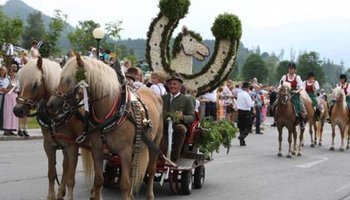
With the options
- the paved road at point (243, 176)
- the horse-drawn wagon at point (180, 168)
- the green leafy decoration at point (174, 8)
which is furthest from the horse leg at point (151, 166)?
the green leafy decoration at point (174, 8)

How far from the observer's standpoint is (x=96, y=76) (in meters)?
7.16

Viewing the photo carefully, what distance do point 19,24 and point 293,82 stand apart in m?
26.6

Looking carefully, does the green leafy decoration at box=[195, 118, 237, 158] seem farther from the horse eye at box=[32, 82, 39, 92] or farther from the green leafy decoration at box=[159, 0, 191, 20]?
the horse eye at box=[32, 82, 39, 92]

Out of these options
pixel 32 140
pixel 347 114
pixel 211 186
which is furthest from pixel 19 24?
pixel 211 186

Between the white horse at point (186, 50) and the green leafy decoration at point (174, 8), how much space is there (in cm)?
36

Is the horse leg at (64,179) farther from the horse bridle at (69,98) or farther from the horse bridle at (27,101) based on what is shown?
the horse bridle at (69,98)

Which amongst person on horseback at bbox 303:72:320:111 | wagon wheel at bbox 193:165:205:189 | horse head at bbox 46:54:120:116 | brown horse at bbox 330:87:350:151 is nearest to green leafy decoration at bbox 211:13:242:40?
wagon wheel at bbox 193:165:205:189

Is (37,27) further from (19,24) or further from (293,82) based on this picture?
(293,82)

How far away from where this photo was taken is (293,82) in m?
16.7

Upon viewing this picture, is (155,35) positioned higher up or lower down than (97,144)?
higher up

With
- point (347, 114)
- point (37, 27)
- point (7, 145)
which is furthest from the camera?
point (37, 27)

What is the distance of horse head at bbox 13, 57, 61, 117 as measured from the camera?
740 cm

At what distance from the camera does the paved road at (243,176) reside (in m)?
9.65

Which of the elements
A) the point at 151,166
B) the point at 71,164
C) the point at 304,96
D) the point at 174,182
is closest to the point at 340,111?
the point at 304,96
